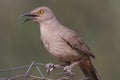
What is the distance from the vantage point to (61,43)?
12281 millimetres

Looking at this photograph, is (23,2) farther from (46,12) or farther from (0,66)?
(46,12)

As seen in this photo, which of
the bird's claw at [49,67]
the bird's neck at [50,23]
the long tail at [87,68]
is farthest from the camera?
the long tail at [87,68]

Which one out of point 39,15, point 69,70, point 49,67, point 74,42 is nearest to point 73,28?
point 74,42

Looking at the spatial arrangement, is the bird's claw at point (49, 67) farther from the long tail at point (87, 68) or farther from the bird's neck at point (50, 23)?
the long tail at point (87, 68)

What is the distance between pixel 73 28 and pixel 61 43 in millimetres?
11184

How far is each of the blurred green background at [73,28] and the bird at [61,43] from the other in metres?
7.05

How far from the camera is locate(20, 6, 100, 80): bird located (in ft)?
39.9

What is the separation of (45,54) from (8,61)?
1.69 m

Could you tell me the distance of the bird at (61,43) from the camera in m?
12.2

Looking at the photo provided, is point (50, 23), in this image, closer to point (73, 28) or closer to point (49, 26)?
point (49, 26)

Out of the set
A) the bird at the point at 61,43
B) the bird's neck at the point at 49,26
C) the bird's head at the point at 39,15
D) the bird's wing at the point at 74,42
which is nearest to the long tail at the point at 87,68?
the bird at the point at 61,43

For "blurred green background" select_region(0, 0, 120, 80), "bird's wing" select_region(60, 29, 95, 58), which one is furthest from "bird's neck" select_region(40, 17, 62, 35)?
"blurred green background" select_region(0, 0, 120, 80)

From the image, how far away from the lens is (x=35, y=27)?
23812 millimetres

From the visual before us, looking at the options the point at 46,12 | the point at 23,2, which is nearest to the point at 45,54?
the point at 23,2
